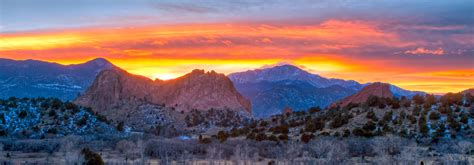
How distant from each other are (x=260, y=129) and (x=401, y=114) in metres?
24.1

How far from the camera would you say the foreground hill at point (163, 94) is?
15662 cm

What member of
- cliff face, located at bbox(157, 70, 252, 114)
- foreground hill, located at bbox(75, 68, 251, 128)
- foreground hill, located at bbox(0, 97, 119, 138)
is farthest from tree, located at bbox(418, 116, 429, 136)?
cliff face, located at bbox(157, 70, 252, 114)

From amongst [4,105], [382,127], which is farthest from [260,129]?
[4,105]

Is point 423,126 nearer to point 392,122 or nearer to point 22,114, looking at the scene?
point 392,122

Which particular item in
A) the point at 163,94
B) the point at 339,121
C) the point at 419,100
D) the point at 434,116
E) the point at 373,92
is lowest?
the point at 339,121

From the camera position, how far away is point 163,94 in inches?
6865

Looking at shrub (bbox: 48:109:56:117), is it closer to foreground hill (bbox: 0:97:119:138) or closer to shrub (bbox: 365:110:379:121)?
foreground hill (bbox: 0:97:119:138)

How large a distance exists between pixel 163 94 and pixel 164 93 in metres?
0.63

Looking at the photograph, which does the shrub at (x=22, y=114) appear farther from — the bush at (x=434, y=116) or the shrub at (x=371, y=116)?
the bush at (x=434, y=116)

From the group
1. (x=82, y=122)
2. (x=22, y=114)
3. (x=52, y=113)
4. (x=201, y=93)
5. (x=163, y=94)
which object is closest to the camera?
(x=22, y=114)

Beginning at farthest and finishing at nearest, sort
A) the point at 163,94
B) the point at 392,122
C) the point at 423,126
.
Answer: the point at 163,94
the point at 392,122
the point at 423,126

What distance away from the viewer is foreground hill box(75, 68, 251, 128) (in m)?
157

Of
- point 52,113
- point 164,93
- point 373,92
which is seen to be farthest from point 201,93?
point 52,113

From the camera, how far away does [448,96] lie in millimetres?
83312
